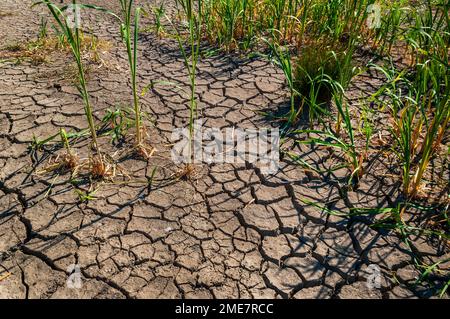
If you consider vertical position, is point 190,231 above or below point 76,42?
below

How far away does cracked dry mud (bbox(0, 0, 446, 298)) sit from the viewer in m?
1.67

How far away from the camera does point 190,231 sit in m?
1.90

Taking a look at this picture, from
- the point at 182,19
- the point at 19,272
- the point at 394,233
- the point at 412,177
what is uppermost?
the point at 182,19

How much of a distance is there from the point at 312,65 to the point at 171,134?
3.60 feet

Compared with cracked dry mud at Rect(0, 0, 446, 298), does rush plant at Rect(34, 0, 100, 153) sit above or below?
above

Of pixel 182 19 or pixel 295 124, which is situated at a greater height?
pixel 182 19

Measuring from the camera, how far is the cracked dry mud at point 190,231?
1667 mm

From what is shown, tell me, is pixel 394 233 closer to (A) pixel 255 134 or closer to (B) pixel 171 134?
(A) pixel 255 134

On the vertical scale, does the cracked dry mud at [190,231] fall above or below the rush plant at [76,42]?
below

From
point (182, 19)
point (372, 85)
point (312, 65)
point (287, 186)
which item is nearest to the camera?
point (287, 186)

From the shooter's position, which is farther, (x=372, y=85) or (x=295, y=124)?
(x=372, y=85)
